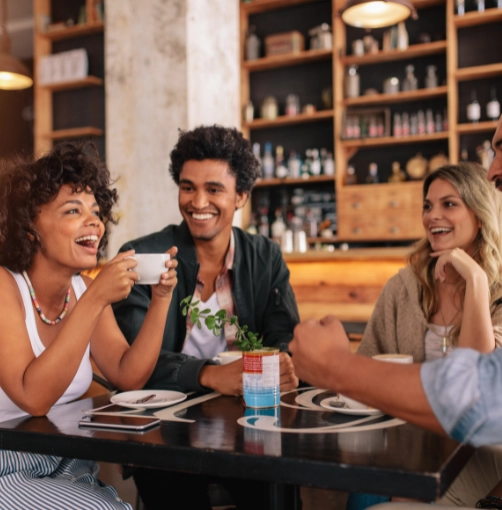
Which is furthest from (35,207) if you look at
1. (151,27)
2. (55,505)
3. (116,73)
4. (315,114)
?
(315,114)

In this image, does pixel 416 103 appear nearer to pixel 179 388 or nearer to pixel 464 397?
pixel 179 388

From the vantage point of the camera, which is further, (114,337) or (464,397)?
(114,337)

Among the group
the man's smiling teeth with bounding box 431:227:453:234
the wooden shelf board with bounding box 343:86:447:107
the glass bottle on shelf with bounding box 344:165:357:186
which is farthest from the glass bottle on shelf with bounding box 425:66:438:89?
the man's smiling teeth with bounding box 431:227:453:234

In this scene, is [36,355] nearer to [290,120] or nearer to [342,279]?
[342,279]

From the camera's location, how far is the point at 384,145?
5605mm

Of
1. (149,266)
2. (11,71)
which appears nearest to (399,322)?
(149,266)

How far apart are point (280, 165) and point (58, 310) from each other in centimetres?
424

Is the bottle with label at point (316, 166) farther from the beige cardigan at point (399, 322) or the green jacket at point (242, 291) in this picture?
the beige cardigan at point (399, 322)

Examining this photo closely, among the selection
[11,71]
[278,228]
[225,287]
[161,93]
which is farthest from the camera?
[278,228]

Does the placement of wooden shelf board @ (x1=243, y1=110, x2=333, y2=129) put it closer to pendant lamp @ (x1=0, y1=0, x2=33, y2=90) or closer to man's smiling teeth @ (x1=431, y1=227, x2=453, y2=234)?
pendant lamp @ (x1=0, y1=0, x2=33, y2=90)

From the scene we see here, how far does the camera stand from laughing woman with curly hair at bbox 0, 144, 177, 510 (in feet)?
4.61

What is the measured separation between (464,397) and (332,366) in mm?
213

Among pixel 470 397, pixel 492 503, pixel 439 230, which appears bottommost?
pixel 492 503

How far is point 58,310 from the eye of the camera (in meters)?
1.75
